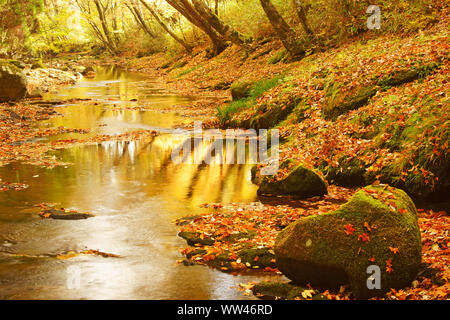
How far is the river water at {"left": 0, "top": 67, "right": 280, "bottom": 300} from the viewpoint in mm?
4926

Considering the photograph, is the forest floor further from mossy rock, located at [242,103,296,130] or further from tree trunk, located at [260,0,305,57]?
tree trunk, located at [260,0,305,57]

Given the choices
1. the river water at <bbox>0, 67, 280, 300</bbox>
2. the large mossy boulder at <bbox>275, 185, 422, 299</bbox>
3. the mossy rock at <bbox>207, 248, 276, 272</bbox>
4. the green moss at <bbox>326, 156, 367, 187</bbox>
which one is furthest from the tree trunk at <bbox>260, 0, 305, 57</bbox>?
the large mossy boulder at <bbox>275, 185, 422, 299</bbox>

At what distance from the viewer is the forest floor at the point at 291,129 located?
5395 millimetres

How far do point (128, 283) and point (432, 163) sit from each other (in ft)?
17.0

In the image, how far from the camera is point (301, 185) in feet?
26.5

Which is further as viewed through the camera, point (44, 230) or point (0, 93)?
point (0, 93)

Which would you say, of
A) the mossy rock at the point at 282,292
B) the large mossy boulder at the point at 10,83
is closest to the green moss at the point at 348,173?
the mossy rock at the point at 282,292

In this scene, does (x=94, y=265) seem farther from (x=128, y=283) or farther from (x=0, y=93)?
(x=0, y=93)

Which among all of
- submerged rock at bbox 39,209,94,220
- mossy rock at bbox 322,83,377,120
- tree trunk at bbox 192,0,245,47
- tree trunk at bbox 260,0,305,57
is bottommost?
submerged rock at bbox 39,209,94,220

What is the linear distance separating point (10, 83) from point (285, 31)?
509 inches

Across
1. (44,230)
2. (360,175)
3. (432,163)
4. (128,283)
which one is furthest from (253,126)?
(128,283)

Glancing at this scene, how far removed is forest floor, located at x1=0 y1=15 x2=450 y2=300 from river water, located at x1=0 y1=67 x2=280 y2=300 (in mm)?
471

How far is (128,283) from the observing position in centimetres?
503
